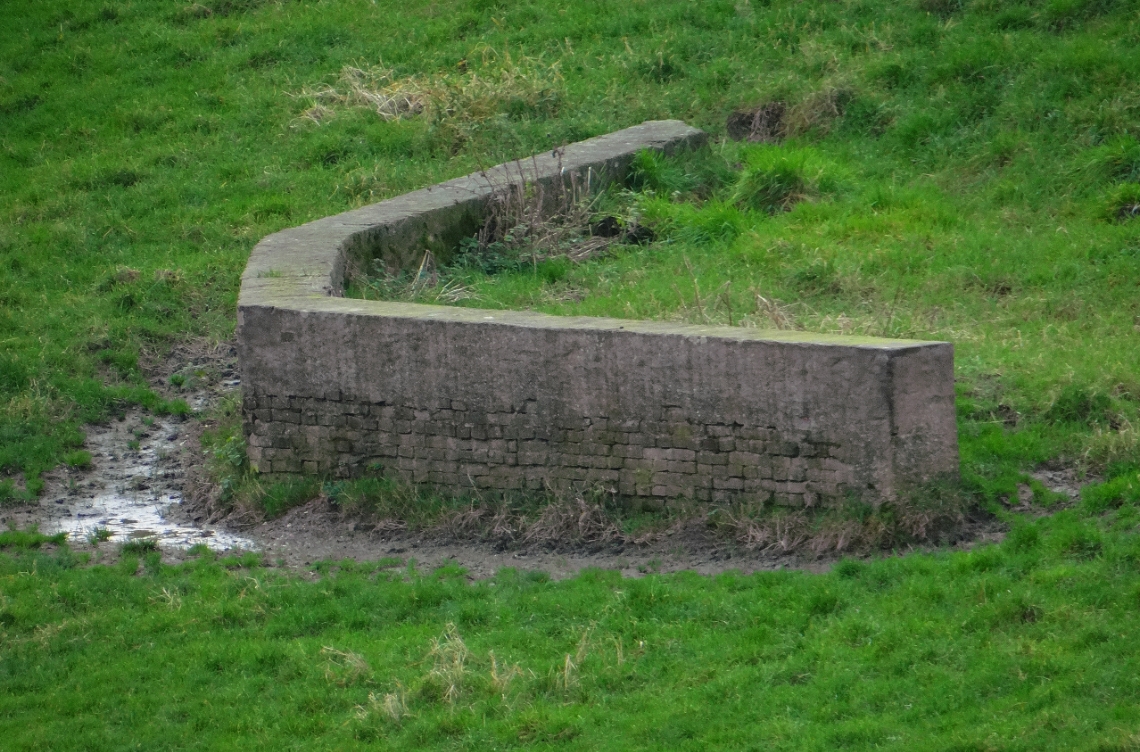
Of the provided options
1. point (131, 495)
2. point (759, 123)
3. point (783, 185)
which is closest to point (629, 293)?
point (783, 185)

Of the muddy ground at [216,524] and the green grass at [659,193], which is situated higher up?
the green grass at [659,193]

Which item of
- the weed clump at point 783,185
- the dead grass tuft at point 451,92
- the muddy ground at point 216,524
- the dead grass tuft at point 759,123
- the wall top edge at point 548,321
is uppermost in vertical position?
the dead grass tuft at point 451,92

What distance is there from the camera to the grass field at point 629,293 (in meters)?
5.96

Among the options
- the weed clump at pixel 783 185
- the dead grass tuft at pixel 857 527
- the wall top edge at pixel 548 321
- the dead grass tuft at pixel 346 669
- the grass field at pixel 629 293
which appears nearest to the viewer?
the grass field at pixel 629 293

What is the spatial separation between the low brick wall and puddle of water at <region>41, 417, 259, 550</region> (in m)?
0.70

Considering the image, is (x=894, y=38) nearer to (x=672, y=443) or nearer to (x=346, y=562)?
(x=672, y=443)

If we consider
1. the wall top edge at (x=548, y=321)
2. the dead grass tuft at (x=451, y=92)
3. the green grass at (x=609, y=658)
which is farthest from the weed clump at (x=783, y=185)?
the green grass at (x=609, y=658)

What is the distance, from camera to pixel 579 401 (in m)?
7.82

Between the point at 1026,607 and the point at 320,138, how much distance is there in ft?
32.5

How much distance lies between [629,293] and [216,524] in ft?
10.5

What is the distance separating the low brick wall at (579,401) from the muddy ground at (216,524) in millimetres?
359

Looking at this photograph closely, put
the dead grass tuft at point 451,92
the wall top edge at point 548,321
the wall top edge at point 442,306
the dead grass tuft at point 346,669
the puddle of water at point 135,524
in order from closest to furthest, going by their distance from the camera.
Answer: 1. the dead grass tuft at point 346,669
2. the wall top edge at point 548,321
3. the wall top edge at point 442,306
4. the puddle of water at point 135,524
5. the dead grass tuft at point 451,92

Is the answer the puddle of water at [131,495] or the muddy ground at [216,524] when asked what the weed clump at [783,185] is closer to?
the muddy ground at [216,524]

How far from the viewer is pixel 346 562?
7727 mm
